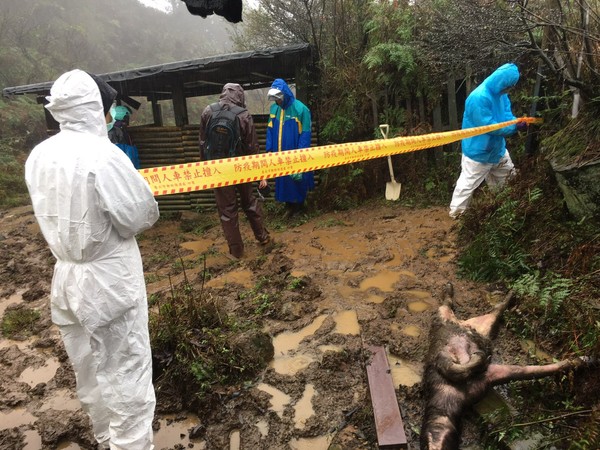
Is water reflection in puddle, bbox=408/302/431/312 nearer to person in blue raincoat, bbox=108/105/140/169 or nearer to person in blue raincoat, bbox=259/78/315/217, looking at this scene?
person in blue raincoat, bbox=259/78/315/217

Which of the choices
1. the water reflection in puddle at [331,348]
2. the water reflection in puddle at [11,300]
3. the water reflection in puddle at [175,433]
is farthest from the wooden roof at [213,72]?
the water reflection in puddle at [175,433]

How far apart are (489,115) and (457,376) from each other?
363 cm

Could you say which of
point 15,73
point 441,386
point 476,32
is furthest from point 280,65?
point 15,73

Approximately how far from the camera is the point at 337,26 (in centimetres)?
850

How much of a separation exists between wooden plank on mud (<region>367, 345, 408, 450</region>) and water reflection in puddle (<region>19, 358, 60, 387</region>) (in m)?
2.58

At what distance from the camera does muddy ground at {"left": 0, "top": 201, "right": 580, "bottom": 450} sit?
262 cm

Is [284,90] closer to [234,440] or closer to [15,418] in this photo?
[234,440]

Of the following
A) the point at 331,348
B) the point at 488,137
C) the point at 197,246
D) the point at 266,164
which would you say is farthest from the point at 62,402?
the point at 488,137

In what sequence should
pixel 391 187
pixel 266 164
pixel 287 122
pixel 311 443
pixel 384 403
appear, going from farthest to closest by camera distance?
pixel 391 187 < pixel 287 122 < pixel 266 164 < pixel 384 403 < pixel 311 443

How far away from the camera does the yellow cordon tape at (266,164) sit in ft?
13.6

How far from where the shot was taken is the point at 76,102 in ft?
6.99

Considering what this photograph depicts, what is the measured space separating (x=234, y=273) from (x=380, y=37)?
17.4 feet

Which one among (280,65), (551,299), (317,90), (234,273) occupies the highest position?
(280,65)

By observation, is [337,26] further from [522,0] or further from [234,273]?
[234,273]
